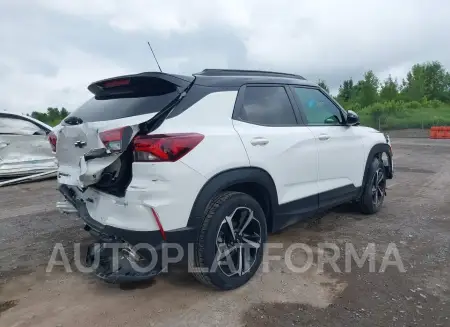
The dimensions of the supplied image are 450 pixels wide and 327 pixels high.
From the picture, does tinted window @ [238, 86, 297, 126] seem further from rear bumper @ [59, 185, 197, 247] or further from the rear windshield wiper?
rear bumper @ [59, 185, 197, 247]

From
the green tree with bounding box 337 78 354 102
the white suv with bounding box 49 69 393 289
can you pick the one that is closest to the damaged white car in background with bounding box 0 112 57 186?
the white suv with bounding box 49 69 393 289

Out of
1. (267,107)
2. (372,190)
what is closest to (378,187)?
(372,190)

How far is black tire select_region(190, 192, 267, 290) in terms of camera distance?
285cm

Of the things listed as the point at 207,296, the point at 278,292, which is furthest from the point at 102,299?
the point at 278,292

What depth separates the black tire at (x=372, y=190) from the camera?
4938 mm

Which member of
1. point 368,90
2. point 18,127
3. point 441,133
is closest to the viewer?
point 18,127

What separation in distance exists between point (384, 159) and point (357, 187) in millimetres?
1042

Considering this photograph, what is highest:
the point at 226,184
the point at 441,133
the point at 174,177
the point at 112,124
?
the point at 112,124

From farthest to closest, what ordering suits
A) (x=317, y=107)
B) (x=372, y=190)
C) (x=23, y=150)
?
(x=23, y=150), (x=372, y=190), (x=317, y=107)

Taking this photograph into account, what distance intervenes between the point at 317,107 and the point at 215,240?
2101mm

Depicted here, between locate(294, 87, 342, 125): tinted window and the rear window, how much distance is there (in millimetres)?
1639

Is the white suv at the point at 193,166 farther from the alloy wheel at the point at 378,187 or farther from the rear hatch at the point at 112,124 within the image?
the alloy wheel at the point at 378,187

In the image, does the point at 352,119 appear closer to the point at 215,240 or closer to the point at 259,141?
the point at 259,141

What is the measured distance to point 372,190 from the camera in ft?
16.5
